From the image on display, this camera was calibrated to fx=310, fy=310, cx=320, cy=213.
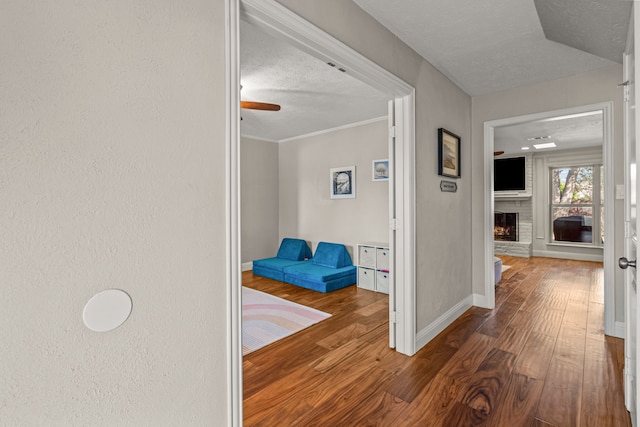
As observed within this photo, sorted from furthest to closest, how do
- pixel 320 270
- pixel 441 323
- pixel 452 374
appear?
1. pixel 320 270
2. pixel 441 323
3. pixel 452 374

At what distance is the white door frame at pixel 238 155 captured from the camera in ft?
→ 4.08

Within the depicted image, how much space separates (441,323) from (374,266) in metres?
1.50

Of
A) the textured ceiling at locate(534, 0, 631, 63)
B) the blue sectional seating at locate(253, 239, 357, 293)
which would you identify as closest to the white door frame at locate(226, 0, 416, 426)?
the textured ceiling at locate(534, 0, 631, 63)

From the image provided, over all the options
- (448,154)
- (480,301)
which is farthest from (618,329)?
(448,154)

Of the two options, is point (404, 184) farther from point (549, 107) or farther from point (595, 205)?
point (595, 205)

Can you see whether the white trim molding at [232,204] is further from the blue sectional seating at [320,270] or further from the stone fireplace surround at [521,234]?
the stone fireplace surround at [521,234]

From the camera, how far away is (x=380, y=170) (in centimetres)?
468

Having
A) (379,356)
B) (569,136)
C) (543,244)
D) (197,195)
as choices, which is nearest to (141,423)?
(197,195)

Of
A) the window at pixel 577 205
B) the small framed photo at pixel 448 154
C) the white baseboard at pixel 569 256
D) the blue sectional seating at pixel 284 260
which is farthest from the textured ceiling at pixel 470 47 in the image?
the white baseboard at pixel 569 256

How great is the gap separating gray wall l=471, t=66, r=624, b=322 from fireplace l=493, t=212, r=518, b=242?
439 centimetres

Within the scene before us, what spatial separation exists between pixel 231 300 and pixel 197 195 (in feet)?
1.44

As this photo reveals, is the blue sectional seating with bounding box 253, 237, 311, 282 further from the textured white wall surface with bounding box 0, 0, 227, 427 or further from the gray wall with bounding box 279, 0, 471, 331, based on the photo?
the textured white wall surface with bounding box 0, 0, 227, 427

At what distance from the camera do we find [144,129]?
103 cm

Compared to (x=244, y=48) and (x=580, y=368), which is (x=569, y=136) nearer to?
(x=580, y=368)
